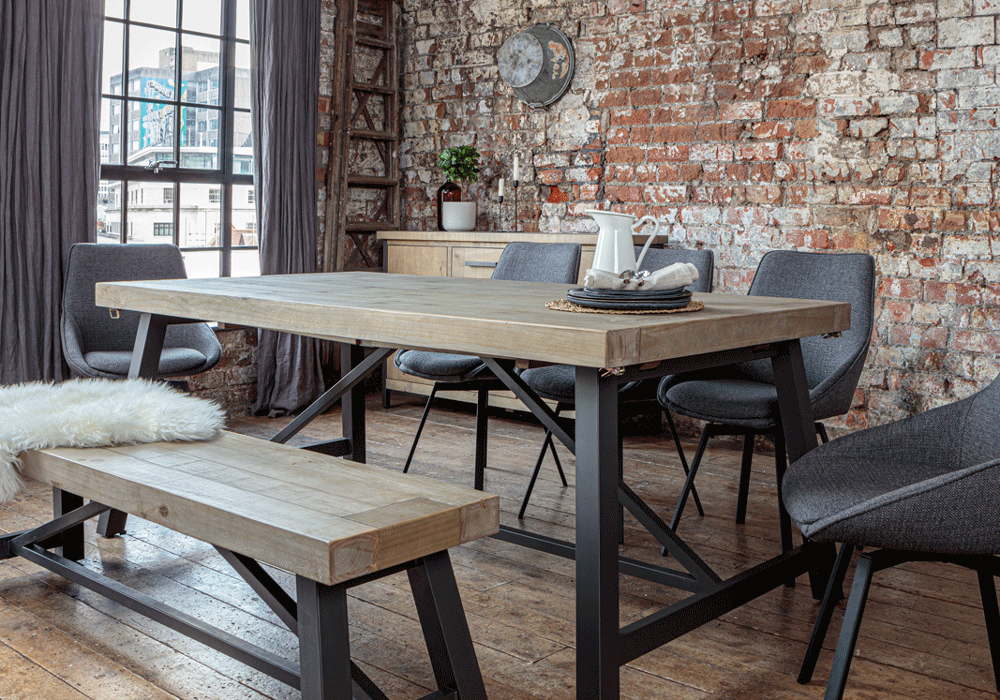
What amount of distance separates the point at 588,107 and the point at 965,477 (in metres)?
3.82

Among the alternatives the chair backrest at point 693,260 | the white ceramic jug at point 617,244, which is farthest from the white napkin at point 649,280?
the chair backrest at point 693,260

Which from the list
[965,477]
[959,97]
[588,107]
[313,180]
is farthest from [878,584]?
[313,180]

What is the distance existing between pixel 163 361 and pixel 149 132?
163 cm

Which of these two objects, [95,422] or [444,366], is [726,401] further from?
[95,422]

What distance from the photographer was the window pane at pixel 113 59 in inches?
184

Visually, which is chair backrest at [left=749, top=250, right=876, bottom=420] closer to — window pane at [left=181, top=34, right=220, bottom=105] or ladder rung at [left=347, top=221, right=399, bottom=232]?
ladder rung at [left=347, top=221, right=399, bottom=232]

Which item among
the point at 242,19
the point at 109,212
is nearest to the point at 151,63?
the point at 242,19

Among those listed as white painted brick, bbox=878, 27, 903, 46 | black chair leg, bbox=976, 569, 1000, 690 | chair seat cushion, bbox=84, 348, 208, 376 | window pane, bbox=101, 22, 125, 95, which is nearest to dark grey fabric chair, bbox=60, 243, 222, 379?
chair seat cushion, bbox=84, 348, 208, 376

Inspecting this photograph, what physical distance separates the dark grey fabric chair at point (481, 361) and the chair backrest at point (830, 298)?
0.82 m

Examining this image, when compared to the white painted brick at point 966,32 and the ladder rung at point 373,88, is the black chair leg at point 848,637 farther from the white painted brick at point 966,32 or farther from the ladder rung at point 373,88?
the ladder rung at point 373,88

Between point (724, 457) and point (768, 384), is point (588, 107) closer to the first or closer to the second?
point (724, 457)

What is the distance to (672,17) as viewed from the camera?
4.71m

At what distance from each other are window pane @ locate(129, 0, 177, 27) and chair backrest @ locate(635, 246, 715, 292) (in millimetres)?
2962

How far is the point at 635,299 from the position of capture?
206 centimetres
